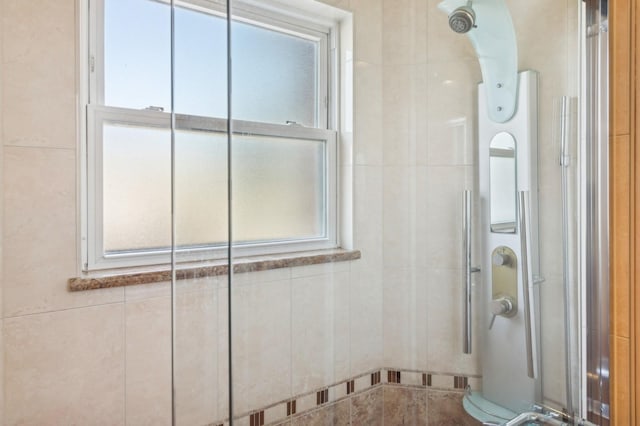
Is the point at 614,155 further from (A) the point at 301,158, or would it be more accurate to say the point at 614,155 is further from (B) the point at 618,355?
(A) the point at 301,158

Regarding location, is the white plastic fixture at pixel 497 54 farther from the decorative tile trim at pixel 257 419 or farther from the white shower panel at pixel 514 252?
the decorative tile trim at pixel 257 419

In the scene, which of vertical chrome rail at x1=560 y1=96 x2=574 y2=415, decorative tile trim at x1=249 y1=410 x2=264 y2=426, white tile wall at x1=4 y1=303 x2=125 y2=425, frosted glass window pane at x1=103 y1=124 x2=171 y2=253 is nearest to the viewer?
vertical chrome rail at x1=560 y1=96 x2=574 y2=415

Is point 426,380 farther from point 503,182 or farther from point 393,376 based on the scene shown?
point 503,182

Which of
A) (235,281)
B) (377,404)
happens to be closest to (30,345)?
(235,281)

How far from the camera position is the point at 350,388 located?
902 millimetres

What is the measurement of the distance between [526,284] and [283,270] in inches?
19.3

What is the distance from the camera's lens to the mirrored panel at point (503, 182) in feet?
2.45

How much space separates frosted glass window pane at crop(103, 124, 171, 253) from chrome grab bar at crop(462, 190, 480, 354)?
2.57ft

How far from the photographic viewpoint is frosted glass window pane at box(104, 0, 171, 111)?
109 cm

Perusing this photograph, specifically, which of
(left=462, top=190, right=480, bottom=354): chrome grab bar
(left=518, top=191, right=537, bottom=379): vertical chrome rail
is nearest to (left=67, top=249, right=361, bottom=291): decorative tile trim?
(left=462, top=190, right=480, bottom=354): chrome grab bar

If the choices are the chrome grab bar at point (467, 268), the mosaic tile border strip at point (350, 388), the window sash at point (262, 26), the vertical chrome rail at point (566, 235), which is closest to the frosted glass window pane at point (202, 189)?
the window sash at point (262, 26)

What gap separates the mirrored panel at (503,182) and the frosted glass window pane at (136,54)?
891mm

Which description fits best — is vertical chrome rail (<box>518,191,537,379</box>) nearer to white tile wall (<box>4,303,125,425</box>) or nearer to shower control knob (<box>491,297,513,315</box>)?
shower control knob (<box>491,297,513,315</box>)

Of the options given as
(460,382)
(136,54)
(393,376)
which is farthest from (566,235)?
(136,54)
